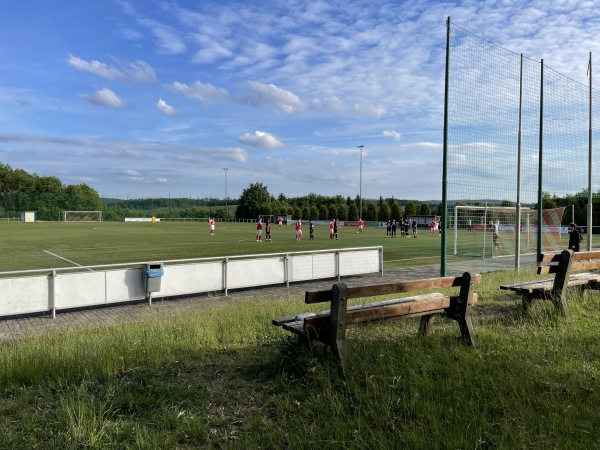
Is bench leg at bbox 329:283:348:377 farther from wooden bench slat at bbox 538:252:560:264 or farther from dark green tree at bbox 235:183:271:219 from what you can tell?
dark green tree at bbox 235:183:271:219

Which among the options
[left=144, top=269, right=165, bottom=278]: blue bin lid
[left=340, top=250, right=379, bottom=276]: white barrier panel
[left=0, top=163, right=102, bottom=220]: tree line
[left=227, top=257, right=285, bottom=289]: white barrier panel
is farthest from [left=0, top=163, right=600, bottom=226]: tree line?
[left=144, top=269, right=165, bottom=278]: blue bin lid

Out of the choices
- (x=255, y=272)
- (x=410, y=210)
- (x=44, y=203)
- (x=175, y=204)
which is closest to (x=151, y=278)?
(x=255, y=272)

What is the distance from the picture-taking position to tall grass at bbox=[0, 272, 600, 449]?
9.64 feet

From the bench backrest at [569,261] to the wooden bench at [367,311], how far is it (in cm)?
171

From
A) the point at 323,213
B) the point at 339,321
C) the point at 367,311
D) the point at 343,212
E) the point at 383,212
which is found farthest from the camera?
the point at 323,213

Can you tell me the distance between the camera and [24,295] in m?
8.27

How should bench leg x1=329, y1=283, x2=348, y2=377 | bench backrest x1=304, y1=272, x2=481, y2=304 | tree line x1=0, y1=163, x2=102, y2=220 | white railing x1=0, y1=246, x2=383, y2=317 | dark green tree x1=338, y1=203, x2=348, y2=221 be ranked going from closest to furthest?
bench leg x1=329, y1=283, x2=348, y2=377 < bench backrest x1=304, y1=272, x2=481, y2=304 < white railing x1=0, y1=246, x2=383, y2=317 < tree line x1=0, y1=163, x2=102, y2=220 < dark green tree x1=338, y1=203, x2=348, y2=221

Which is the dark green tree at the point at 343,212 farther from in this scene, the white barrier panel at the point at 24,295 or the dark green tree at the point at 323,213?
the white barrier panel at the point at 24,295

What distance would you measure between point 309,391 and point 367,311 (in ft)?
3.08

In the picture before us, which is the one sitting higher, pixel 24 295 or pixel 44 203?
pixel 44 203

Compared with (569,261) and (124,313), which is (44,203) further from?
(569,261)

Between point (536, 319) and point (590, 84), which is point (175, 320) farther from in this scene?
point (590, 84)

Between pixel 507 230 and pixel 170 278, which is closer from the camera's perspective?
pixel 170 278

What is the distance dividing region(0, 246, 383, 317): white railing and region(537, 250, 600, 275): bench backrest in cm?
632
